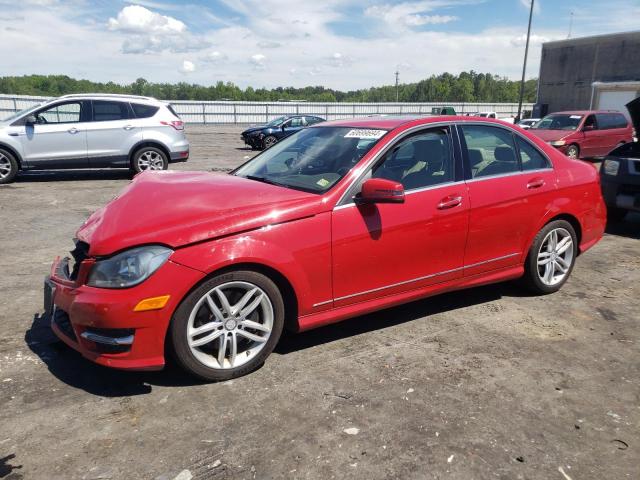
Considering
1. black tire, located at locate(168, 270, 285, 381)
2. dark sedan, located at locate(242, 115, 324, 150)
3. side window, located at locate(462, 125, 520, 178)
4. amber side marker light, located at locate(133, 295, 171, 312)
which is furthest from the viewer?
dark sedan, located at locate(242, 115, 324, 150)

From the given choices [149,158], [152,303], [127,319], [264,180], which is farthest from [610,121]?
[127,319]

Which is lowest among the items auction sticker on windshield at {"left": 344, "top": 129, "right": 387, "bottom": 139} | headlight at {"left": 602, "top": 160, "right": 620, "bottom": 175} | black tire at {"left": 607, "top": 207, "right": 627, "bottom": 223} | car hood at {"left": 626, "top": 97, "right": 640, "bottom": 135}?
black tire at {"left": 607, "top": 207, "right": 627, "bottom": 223}

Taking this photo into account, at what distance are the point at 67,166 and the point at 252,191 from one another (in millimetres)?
9347

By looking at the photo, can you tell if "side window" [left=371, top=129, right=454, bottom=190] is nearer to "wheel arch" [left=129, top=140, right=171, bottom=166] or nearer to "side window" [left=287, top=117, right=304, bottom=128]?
"wheel arch" [left=129, top=140, right=171, bottom=166]

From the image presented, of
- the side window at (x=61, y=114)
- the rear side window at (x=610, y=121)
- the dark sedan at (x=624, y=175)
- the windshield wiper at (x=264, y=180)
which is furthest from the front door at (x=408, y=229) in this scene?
the rear side window at (x=610, y=121)

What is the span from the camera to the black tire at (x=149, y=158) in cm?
1165

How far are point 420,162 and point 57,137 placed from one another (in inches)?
378

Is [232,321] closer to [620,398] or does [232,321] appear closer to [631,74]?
[620,398]

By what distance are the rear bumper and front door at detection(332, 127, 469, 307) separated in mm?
1039

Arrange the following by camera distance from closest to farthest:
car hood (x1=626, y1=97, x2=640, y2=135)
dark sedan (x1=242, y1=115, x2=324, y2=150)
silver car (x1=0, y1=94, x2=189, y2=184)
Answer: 1. car hood (x1=626, y1=97, x2=640, y2=135)
2. silver car (x1=0, y1=94, x2=189, y2=184)
3. dark sedan (x1=242, y1=115, x2=324, y2=150)

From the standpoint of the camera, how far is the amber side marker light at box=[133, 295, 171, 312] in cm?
284

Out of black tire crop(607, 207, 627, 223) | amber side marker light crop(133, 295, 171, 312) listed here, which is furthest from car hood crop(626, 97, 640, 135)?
amber side marker light crop(133, 295, 171, 312)

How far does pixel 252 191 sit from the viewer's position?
351 centimetres

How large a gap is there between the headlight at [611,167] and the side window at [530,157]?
11.4 ft
